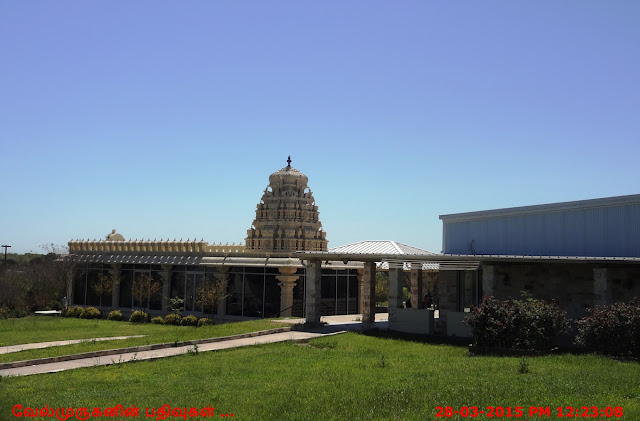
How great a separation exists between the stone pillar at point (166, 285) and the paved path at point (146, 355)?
1703 centimetres

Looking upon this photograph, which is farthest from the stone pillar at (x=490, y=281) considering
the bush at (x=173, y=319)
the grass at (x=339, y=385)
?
the bush at (x=173, y=319)

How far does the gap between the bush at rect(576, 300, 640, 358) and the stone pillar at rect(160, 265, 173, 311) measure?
28041 mm

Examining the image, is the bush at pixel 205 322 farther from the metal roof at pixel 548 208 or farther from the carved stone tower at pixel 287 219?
the metal roof at pixel 548 208

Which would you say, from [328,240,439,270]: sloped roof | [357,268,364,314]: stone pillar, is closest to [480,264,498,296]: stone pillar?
[328,240,439,270]: sloped roof

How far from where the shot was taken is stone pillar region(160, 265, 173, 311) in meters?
40.6

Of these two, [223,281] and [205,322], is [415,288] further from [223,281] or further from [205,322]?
[205,322]

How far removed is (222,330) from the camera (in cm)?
2609

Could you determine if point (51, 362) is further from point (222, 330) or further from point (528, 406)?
point (528, 406)

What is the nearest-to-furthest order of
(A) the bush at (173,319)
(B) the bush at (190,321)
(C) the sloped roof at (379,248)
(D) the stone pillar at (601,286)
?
(D) the stone pillar at (601,286) < (C) the sloped roof at (379,248) < (B) the bush at (190,321) < (A) the bush at (173,319)

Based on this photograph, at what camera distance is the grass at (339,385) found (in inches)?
446

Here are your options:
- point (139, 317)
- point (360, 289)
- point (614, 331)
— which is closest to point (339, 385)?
point (614, 331)

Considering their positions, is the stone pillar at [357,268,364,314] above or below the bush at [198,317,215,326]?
above

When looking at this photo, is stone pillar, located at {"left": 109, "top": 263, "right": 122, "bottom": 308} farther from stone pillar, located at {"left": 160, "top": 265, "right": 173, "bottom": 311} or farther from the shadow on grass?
the shadow on grass

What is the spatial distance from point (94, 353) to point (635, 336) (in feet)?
52.0
